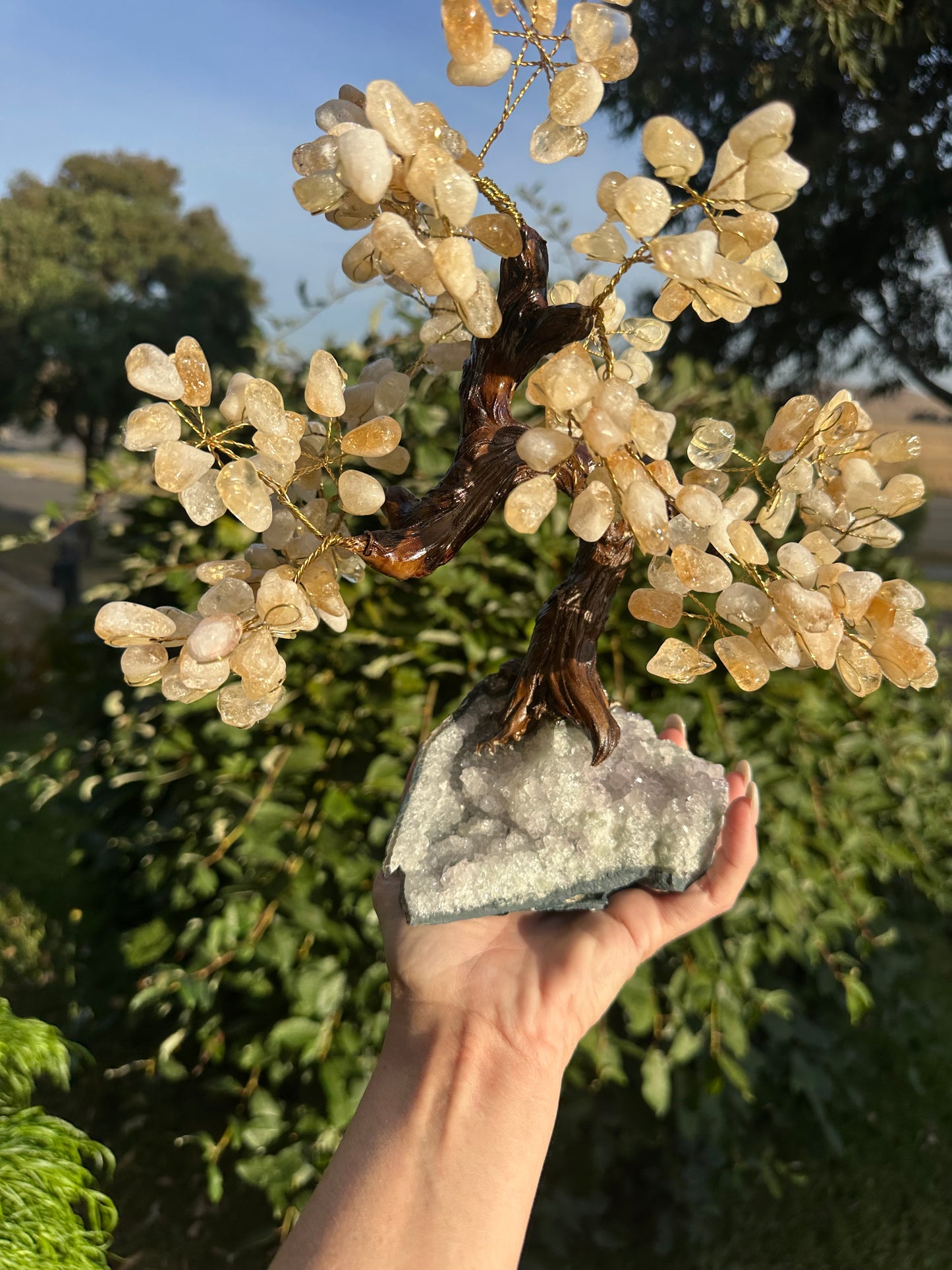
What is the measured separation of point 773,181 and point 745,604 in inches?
13.1

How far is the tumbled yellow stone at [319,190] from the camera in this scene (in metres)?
0.64

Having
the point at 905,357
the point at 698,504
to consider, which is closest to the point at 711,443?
the point at 698,504

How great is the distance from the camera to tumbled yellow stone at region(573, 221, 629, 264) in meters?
0.64

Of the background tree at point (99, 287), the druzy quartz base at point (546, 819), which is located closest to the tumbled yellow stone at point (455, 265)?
the druzy quartz base at point (546, 819)

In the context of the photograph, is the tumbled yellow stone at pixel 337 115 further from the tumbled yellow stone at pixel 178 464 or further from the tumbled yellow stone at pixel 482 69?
the tumbled yellow stone at pixel 178 464

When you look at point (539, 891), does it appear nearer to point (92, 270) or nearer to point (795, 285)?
point (795, 285)

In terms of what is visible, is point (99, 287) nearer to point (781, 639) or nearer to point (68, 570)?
point (68, 570)

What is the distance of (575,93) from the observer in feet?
2.19

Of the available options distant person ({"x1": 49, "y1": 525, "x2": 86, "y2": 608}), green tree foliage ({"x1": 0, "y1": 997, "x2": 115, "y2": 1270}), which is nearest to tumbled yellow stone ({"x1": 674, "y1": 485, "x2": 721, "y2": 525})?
green tree foliage ({"x1": 0, "y1": 997, "x2": 115, "y2": 1270})

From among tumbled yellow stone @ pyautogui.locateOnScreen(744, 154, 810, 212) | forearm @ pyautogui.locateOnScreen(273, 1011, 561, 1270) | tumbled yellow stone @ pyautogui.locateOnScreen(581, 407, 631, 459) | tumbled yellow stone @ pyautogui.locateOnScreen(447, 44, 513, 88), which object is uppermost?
tumbled yellow stone @ pyautogui.locateOnScreen(447, 44, 513, 88)

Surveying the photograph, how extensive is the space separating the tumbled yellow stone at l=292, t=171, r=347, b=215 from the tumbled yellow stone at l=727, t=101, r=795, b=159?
298 mm

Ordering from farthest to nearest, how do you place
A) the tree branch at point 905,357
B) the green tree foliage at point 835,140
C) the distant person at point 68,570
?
the distant person at point 68,570, the tree branch at point 905,357, the green tree foliage at point 835,140

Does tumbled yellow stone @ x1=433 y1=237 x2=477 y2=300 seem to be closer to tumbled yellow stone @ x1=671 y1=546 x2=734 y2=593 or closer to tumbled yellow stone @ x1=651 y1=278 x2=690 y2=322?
tumbled yellow stone @ x1=651 y1=278 x2=690 y2=322

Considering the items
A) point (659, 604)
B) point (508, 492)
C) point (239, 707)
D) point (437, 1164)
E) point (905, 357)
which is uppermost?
point (905, 357)
